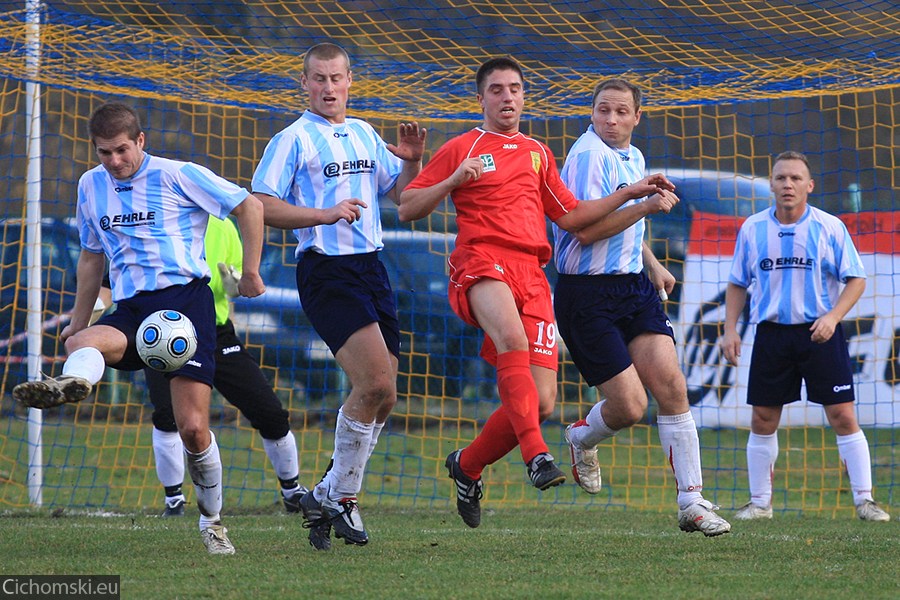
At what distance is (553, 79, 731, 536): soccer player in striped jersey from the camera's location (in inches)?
219


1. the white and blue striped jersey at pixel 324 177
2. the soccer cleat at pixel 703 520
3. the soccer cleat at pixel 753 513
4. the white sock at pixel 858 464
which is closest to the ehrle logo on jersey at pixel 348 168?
the white and blue striped jersey at pixel 324 177

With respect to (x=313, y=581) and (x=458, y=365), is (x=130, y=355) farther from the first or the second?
(x=458, y=365)

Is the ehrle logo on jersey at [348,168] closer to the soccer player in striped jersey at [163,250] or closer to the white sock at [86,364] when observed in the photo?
the soccer player in striped jersey at [163,250]

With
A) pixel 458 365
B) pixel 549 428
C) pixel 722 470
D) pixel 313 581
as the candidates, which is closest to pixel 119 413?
pixel 458 365

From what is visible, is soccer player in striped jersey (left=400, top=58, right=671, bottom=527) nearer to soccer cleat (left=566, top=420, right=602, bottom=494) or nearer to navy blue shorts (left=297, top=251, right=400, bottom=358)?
navy blue shorts (left=297, top=251, right=400, bottom=358)

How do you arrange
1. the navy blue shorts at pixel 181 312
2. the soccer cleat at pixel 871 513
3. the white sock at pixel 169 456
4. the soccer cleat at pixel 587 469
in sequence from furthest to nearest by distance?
the white sock at pixel 169 456 < the soccer cleat at pixel 871 513 < the soccer cleat at pixel 587 469 < the navy blue shorts at pixel 181 312

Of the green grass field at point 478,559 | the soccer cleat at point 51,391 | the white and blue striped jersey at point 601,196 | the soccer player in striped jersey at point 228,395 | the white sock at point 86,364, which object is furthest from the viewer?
the soccer player in striped jersey at point 228,395

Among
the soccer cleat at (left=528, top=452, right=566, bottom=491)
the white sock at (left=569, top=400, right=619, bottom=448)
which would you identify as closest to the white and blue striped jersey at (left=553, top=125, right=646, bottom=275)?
the white sock at (left=569, top=400, right=619, bottom=448)

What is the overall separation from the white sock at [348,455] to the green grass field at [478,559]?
0.27 meters

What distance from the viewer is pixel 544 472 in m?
4.71

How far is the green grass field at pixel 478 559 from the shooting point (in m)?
4.20

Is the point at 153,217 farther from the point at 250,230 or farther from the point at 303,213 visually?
the point at 303,213

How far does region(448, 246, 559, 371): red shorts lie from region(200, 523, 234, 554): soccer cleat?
4.50 feet

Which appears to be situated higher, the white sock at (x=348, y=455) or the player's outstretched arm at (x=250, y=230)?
the player's outstretched arm at (x=250, y=230)
